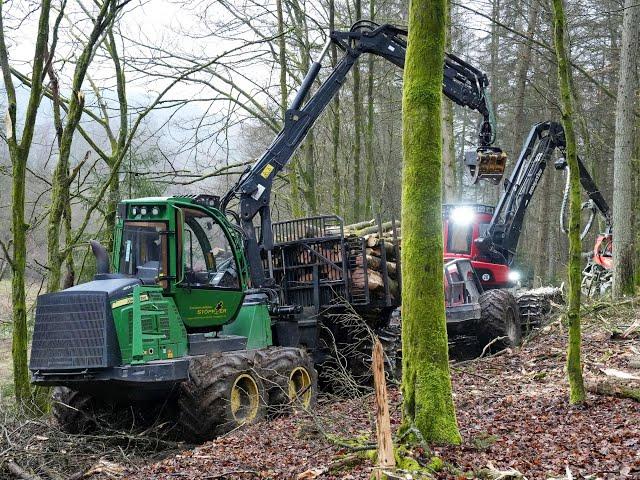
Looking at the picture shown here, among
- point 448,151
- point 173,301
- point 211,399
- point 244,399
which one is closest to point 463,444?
point 211,399

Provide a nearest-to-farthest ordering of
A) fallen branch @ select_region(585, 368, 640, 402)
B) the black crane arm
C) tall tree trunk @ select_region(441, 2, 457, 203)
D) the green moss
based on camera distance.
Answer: the green moss → fallen branch @ select_region(585, 368, 640, 402) → the black crane arm → tall tree trunk @ select_region(441, 2, 457, 203)

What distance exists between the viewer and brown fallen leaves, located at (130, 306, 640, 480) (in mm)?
5320

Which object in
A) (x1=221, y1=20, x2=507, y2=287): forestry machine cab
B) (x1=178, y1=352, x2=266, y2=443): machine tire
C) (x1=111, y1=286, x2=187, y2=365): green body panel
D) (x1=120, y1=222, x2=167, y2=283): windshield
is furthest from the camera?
(x1=221, y1=20, x2=507, y2=287): forestry machine cab

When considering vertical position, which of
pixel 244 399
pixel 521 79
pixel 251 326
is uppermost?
pixel 521 79

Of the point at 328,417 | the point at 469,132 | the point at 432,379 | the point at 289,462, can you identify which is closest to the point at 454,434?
the point at 432,379

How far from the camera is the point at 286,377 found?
9.30 metres

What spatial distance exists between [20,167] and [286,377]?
4264 mm

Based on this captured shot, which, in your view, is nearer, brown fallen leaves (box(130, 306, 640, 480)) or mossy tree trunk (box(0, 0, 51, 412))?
brown fallen leaves (box(130, 306, 640, 480))

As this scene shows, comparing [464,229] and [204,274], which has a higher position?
[464,229]

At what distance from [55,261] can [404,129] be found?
6570 millimetres

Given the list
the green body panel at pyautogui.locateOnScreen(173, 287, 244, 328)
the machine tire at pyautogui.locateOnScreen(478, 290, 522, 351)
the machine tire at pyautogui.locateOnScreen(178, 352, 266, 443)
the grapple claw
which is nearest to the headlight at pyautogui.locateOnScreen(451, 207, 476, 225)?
the grapple claw

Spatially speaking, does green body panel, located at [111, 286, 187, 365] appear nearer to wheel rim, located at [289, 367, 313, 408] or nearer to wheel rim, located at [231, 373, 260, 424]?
wheel rim, located at [231, 373, 260, 424]

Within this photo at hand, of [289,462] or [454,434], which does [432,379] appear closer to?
[454,434]

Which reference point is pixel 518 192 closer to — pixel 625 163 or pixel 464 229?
pixel 464 229
